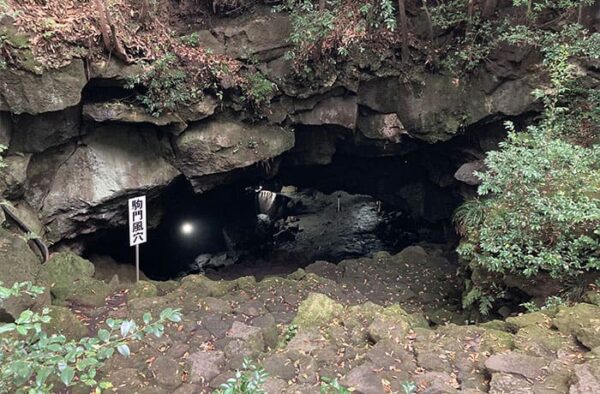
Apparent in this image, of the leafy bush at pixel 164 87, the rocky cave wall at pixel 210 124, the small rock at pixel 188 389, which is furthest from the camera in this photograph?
the leafy bush at pixel 164 87

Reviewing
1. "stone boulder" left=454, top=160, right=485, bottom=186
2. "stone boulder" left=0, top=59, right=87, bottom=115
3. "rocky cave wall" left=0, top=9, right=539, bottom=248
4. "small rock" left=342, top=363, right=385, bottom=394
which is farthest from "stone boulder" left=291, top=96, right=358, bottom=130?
"small rock" left=342, top=363, right=385, bottom=394

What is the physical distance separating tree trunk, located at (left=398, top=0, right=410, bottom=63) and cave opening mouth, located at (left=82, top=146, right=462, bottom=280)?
12.9ft

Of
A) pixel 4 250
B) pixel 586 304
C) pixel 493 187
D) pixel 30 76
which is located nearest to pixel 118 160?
pixel 30 76

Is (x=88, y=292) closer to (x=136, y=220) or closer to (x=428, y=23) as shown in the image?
(x=136, y=220)

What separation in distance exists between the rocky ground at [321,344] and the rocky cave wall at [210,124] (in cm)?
218

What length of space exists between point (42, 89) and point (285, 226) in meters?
11.4

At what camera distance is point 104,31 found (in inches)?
278

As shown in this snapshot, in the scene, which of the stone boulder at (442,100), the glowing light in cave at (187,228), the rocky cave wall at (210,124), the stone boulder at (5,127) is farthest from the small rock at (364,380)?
the glowing light in cave at (187,228)

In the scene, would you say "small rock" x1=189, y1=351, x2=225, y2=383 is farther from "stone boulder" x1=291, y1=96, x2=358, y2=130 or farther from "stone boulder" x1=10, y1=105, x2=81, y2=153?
"stone boulder" x1=291, y1=96, x2=358, y2=130

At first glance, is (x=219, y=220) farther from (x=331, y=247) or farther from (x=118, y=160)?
(x=118, y=160)

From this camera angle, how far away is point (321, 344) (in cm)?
465

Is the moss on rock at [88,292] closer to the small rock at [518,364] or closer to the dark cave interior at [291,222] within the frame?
the dark cave interior at [291,222]

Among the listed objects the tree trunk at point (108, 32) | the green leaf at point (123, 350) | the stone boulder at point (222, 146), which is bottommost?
the green leaf at point (123, 350)

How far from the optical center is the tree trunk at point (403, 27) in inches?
336
